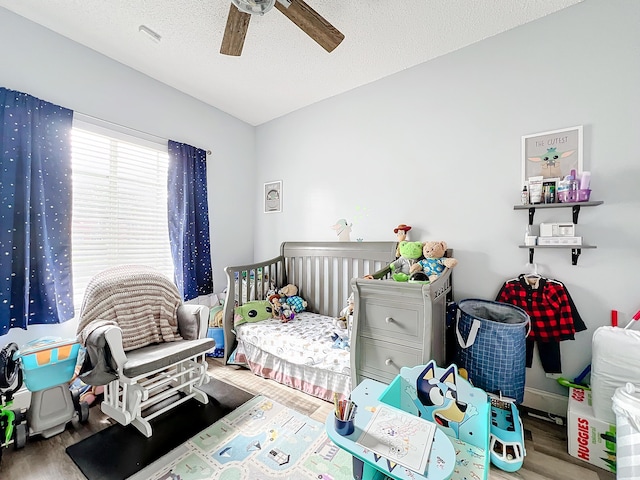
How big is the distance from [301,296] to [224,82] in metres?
2.29

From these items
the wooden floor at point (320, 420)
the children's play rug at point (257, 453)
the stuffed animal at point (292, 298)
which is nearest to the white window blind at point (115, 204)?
the wooden floor at point (320, 420)

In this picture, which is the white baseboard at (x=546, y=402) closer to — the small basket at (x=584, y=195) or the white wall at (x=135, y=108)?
the small basket at (x=584, y=195)

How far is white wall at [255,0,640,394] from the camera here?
5.27ft

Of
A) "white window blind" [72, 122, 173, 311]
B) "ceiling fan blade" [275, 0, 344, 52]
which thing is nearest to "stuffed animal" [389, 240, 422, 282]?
"ceiling fan blade" [275, 0, 344, 52]

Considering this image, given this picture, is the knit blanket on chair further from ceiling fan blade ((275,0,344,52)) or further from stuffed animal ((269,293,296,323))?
ceiling fan blade ((275,0,344,52))

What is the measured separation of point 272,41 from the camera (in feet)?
6.60

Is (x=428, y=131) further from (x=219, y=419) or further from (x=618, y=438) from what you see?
(x=219, y=419)

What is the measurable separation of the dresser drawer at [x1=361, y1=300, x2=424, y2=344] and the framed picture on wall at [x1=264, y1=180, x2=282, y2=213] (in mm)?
1914

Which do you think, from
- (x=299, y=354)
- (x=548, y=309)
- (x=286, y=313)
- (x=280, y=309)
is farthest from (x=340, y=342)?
(x=548, y=309)

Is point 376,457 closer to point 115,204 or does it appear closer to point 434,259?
point 434,259

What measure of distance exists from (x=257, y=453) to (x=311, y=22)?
2416 mm

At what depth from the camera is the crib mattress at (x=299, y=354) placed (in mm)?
1926

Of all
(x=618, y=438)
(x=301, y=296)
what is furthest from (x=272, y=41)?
(x=618, y=438)

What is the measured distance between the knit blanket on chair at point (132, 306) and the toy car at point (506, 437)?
2.20 metres
